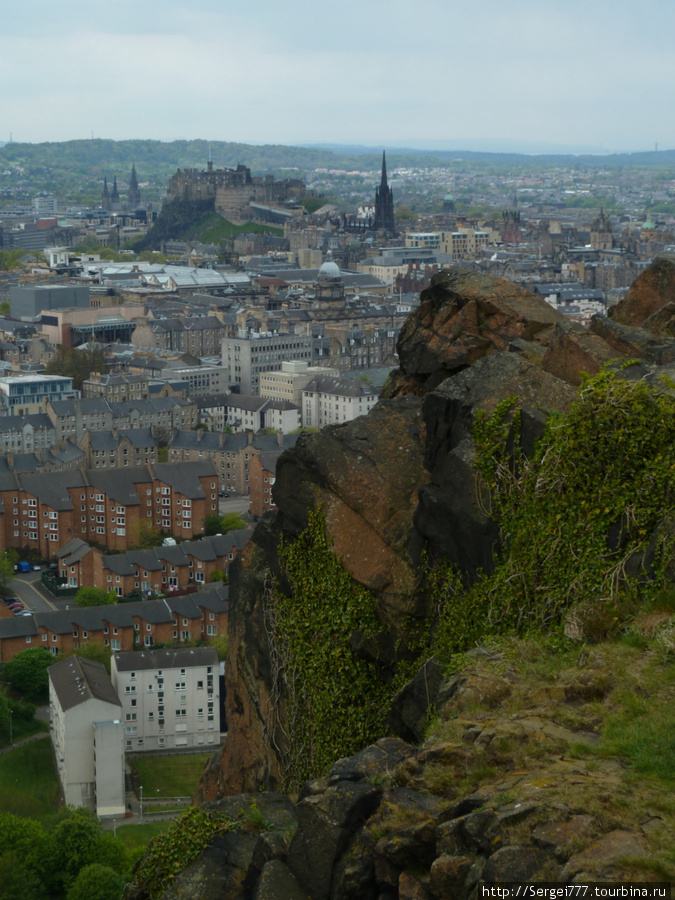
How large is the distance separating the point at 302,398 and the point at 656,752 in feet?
227

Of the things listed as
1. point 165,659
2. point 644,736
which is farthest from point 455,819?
point 165,659

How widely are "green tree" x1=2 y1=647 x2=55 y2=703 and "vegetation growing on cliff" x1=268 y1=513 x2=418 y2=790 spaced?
89.4ft

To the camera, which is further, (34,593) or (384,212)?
(384,212)

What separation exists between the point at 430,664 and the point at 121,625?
32.3 meters

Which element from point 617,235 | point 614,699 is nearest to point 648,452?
point 614,699

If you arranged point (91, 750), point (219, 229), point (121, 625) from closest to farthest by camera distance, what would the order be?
point (91, 750) < point (121, 625) < point (219, 229)

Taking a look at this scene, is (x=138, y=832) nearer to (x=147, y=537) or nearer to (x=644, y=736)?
(x=147, y=537)

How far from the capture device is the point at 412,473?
12.2 meters

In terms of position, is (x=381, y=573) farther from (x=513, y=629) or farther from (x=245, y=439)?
(x=245, y=439)

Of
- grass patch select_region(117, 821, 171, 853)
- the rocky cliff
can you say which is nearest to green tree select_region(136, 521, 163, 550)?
grass patch select_region(117, 821, 171, 853)

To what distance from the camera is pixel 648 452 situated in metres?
10.1

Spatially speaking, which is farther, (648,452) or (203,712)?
(203,712)

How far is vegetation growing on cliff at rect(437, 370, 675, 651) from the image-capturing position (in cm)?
974

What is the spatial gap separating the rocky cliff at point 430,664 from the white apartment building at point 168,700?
73.1ft
